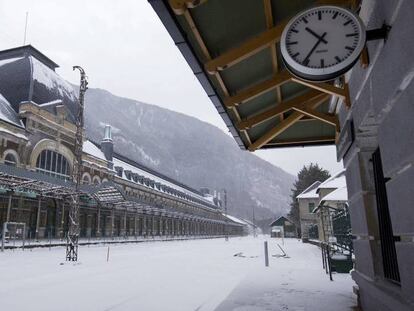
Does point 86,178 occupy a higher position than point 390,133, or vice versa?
point 86,178

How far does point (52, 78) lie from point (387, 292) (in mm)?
39859

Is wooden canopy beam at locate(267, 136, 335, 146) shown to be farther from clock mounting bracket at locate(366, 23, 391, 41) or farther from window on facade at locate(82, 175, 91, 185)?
window on facade at locate(82, 175, 91, 185)

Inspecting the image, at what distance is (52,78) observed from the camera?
3778 cm

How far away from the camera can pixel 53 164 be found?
34594 mm

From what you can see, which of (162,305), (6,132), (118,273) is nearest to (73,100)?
(6,132)

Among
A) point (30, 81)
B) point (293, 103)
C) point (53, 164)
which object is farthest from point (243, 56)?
point (30, 81)

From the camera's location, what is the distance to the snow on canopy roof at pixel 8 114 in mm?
30016

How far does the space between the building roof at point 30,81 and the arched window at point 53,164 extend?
437cm

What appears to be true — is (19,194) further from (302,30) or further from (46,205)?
(302,30)

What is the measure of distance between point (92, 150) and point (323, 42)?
45193 mm

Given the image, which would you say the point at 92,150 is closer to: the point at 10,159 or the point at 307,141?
the point at 10,159

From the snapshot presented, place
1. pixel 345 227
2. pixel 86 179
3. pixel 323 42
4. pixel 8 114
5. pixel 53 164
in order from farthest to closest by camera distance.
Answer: pixel 86 179 → pixel 53 164 → pixel 8 114 → pixel 345 227 → pixel 323 42

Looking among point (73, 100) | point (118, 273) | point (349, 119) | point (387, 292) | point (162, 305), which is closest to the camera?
point (387, 292)

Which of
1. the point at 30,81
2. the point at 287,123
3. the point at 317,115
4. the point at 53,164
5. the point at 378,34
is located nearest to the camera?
the point at 378,34
